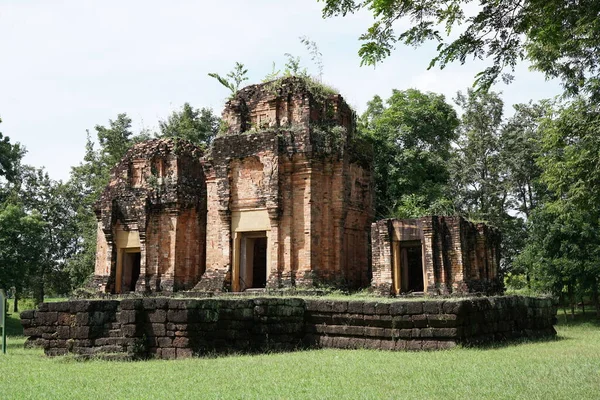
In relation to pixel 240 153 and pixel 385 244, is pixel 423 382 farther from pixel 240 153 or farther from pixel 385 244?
pixel 240 153

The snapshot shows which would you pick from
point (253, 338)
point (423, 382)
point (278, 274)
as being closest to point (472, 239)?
point (278, 274)

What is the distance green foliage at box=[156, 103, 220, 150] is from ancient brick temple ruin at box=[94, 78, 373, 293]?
8.50 m

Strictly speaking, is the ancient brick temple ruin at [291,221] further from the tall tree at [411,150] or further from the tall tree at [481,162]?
the tall tree at [481,162]

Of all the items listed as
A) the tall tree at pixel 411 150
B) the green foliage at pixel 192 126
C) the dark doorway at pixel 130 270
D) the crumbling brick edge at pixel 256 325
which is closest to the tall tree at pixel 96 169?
the green foliage at pixel 192 126

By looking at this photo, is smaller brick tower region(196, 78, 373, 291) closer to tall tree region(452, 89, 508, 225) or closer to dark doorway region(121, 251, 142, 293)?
dark doorway region(121, 251, 142, 293)

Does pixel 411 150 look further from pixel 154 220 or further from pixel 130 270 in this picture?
pixel 130 270

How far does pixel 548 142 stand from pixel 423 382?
13052 mm

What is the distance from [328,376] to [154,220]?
13549mm

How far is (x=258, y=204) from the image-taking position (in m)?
16.9

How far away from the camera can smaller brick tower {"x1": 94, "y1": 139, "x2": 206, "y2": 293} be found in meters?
19.4

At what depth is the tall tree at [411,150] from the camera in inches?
950

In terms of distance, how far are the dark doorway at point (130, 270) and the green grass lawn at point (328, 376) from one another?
10.3m

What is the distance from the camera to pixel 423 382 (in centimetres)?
695

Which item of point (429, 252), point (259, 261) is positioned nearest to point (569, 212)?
point (429, 252)
